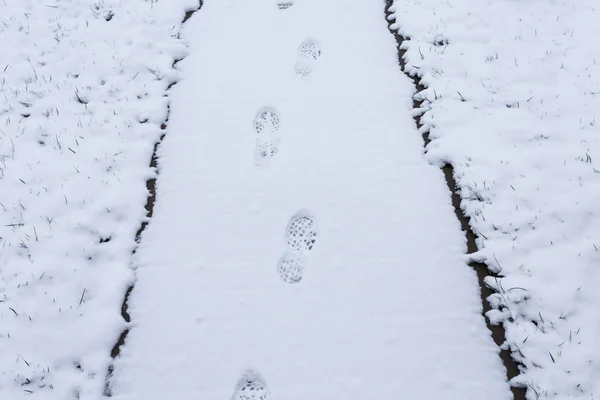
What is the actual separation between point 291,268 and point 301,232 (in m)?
0.31

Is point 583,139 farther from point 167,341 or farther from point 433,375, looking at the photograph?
point 167,341

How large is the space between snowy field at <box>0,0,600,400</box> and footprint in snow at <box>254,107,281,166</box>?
2 cm

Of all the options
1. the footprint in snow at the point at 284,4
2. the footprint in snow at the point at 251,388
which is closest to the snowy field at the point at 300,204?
the footprint in snow at the point at 251,388

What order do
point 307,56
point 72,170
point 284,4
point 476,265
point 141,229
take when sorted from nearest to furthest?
1. point 476,265
2. point 141,229
3. point 72,170
4. point 307,56
5. point 284,4

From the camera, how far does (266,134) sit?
12.7 feet

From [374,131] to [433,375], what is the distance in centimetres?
205

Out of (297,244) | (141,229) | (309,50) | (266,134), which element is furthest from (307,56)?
(141,229)

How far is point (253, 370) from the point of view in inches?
103

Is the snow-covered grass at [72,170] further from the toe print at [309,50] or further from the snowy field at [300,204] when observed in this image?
the toe print at [309,50]

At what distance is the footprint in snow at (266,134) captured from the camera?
3.71 metres

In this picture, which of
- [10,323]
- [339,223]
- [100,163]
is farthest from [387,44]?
[10,323]

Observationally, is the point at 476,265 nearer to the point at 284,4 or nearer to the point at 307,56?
the point at 307,56

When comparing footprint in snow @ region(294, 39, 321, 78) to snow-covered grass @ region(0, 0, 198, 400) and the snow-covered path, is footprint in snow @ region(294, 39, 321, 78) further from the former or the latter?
snow-covered grass @ region(0, 0, 198, 400)

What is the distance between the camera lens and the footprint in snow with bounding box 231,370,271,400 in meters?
2.53
